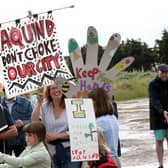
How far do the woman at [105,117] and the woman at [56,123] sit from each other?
25.1 inches

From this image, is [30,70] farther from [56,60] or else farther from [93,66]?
[93,66]

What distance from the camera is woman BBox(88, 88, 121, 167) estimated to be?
5680 millimetres

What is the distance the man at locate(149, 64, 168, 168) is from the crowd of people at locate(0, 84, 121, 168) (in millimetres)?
2891

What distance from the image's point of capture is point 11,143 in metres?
7.93

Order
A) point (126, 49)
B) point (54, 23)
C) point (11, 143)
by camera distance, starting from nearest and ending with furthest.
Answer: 1. point (54, 23)
2. point (11, 143)
3. point (126, 49)

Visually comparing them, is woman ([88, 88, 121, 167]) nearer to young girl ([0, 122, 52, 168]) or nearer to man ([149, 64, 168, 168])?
young girl ([0, 122, 52, 168])

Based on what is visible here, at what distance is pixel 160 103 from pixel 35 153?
12.3 ft

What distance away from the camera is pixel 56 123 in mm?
6301

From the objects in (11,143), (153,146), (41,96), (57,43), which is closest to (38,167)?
(41,96)

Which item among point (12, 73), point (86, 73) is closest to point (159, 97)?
point (12, 73)

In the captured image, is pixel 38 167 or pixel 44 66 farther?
pixel 44 66

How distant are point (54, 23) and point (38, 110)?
984 mm

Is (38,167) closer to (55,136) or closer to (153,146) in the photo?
(55,136)

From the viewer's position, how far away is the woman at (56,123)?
246 inches
